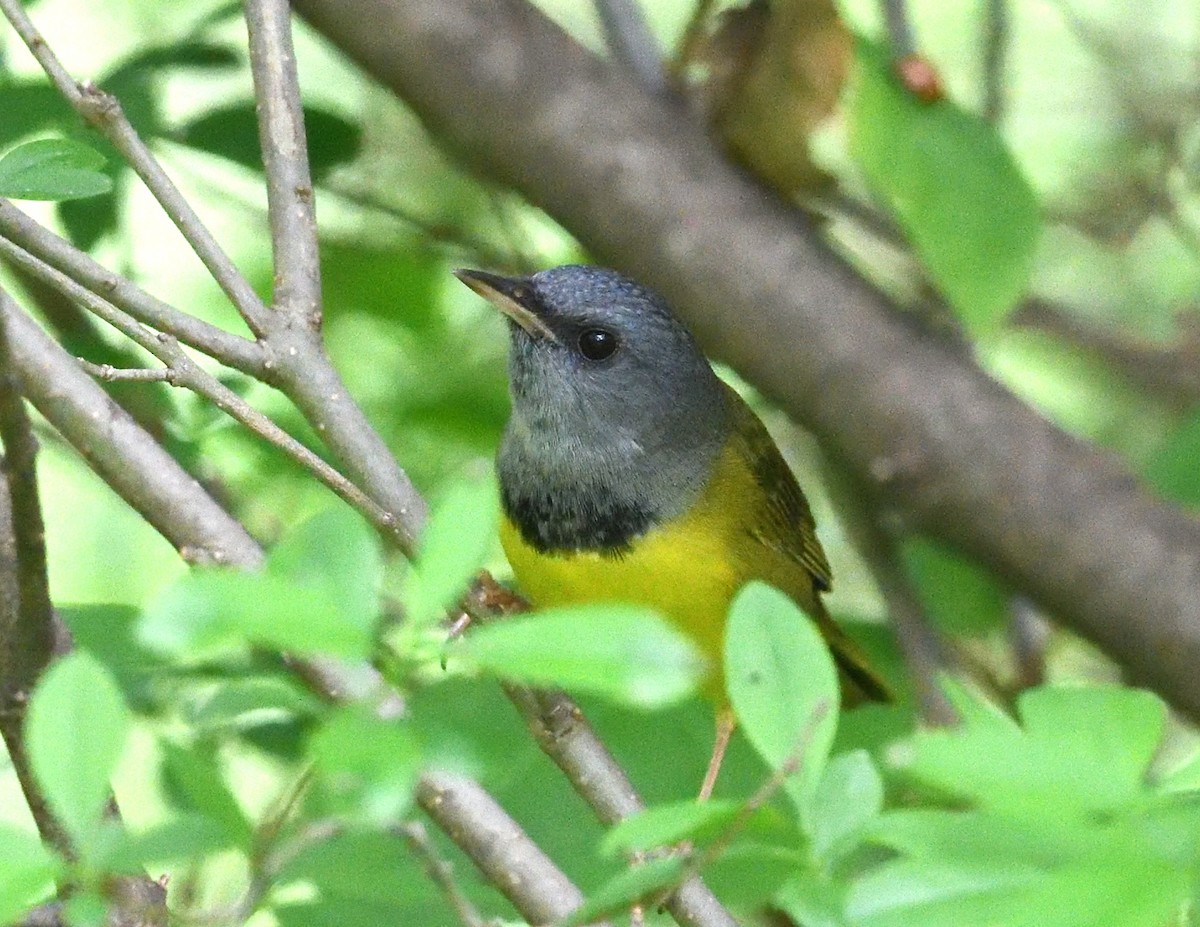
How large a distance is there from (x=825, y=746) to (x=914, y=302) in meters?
2.75

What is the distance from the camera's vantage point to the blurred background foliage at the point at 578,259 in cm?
233

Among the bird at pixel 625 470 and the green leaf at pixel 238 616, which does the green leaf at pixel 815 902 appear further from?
the bird at pixel 625 470

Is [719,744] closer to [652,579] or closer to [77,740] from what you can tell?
[652,579]

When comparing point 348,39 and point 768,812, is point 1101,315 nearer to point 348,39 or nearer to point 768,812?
point 348,39

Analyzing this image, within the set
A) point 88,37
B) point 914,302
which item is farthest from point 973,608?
point 88,37

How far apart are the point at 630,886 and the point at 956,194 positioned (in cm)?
217

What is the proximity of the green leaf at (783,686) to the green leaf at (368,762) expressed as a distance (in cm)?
38

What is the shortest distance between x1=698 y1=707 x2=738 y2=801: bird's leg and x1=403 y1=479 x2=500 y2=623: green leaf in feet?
6.21

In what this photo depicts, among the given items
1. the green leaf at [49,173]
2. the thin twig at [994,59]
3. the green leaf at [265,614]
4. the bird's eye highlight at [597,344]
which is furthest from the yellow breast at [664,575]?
the green leaf at [265,614]

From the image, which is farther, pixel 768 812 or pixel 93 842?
pixel 768 812

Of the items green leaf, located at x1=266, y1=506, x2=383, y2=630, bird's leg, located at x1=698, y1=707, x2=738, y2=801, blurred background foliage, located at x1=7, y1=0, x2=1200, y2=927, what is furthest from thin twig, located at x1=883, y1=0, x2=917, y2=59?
green leaf, located at x1=266, y1=506, x2=383, y2=630

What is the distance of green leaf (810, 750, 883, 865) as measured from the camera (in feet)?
4.30

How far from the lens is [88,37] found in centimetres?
554

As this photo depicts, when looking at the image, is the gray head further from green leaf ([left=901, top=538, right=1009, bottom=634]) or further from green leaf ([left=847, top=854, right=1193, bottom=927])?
green leaf ([left=847, top=854, right=1193, bottom=927])
